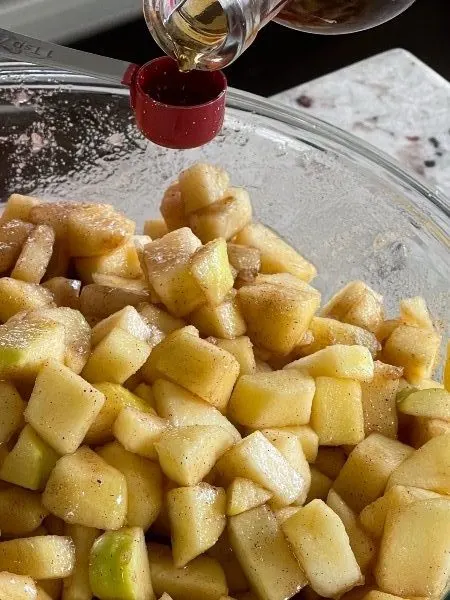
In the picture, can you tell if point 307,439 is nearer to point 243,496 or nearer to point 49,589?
point 243,496

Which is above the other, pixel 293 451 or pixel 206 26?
pixel 206 26

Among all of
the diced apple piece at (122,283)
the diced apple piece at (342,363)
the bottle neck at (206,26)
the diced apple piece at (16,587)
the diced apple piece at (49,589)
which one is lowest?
the diced apple piece at (49,589)

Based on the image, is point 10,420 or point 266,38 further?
point 266,38


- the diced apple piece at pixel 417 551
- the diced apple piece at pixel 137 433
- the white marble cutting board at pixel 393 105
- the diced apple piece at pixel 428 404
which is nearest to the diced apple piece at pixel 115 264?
the diced apple piece at pixel 137 433

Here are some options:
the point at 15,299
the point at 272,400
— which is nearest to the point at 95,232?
the point at 15,299

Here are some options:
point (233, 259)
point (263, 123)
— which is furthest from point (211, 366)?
point (263, 123)

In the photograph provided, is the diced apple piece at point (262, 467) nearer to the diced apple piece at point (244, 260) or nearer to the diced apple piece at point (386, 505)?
the diced apple piece at point (386, 505)

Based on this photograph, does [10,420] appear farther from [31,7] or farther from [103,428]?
[31,7]
